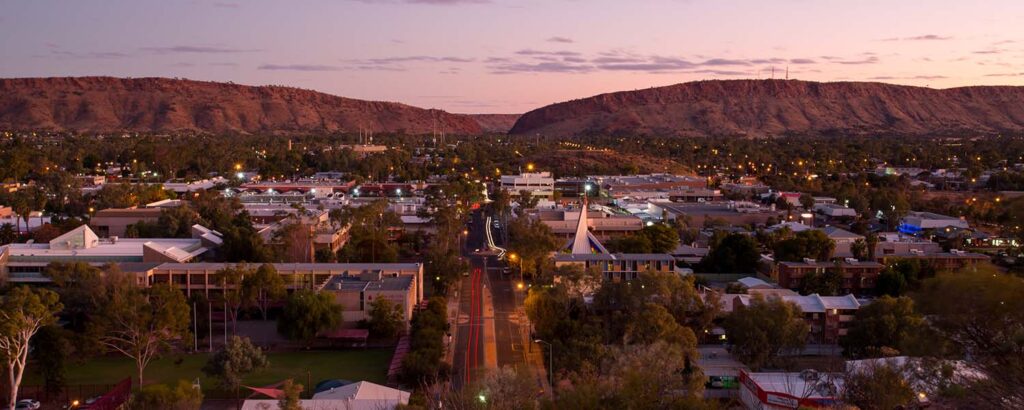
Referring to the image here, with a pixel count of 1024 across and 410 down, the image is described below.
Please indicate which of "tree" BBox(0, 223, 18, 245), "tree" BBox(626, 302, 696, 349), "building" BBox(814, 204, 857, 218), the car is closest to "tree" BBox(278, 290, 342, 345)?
the car

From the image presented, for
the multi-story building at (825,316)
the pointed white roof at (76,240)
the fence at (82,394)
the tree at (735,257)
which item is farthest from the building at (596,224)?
the fence at (82,394)

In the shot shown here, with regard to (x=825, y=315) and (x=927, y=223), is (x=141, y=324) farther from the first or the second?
(x=927, y=223)

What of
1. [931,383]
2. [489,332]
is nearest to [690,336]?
[489,332]

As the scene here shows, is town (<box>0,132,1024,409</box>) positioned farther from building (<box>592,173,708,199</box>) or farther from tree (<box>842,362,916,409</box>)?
building (<box>592,173,708,199</box>)

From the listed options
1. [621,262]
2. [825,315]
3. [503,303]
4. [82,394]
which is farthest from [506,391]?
[621,262]

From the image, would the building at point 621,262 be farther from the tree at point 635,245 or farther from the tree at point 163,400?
the tree at point 163,400

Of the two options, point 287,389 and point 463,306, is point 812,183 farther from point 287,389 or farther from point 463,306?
point 287,389
